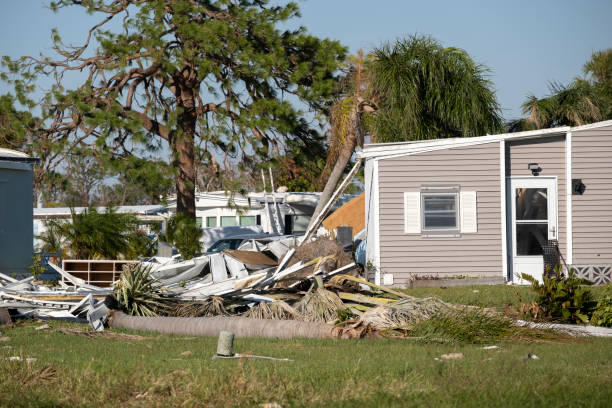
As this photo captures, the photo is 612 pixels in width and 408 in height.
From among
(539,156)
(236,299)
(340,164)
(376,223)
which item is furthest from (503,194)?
(236,299)

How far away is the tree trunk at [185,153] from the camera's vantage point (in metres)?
21.7

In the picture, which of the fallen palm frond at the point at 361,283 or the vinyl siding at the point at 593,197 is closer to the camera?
the fallen palm frond at the point at 361,283

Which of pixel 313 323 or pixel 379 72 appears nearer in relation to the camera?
pixel 313 323

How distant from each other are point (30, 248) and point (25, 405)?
1090 centimetres

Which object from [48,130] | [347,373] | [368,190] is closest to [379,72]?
[368,190]

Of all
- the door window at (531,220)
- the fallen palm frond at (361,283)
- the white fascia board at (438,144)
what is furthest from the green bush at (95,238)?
the door window at (531,220)

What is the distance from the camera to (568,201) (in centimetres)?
1656

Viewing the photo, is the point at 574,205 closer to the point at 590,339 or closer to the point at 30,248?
the point at 590,339

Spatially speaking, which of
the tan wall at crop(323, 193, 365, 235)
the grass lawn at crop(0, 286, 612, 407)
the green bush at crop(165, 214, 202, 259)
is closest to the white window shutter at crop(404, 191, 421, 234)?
the green bush at crop(165, 214, 202, 259)

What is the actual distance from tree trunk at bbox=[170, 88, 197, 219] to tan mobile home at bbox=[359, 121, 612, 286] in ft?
24.1

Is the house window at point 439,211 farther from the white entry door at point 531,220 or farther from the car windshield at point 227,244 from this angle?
the car windshield at point 227,244

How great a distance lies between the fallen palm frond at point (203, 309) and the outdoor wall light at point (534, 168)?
9.12 meters

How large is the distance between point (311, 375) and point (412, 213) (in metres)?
10.8

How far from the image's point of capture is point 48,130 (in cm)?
2177
